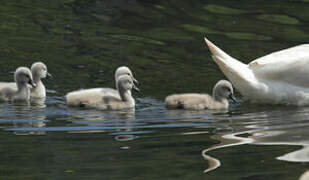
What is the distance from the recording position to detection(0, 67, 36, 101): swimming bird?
10.6 m

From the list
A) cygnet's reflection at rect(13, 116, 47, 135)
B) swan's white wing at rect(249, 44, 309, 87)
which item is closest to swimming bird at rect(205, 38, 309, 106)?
swan's white wing at rect(249, 44, 309, 87)

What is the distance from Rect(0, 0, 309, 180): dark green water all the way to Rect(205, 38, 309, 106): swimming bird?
0.17 m

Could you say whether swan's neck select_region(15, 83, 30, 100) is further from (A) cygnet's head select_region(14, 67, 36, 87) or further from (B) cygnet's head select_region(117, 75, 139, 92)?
(B) cygnet's head select_region(117, 75, 139, 92)

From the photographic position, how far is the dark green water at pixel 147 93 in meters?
6.92

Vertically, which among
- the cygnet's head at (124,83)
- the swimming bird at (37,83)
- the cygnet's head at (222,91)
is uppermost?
the swimming bird at (37,83)

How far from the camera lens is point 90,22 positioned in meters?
15.9

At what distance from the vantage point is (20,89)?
10.7m

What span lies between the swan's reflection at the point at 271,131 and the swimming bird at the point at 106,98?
133 cm

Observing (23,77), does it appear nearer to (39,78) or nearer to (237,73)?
(39,78)

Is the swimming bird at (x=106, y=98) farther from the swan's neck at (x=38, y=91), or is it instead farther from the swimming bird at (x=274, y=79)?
the swimming bird at (x=274, y=79)

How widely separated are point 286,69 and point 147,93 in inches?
73.1

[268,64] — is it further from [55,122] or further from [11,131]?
[11,131]

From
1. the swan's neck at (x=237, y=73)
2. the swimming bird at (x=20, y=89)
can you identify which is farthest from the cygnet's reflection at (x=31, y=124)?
the swan's neck at (x=237, y=73)

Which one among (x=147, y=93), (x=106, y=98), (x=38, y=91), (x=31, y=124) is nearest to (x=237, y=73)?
(x=147, y=93)
